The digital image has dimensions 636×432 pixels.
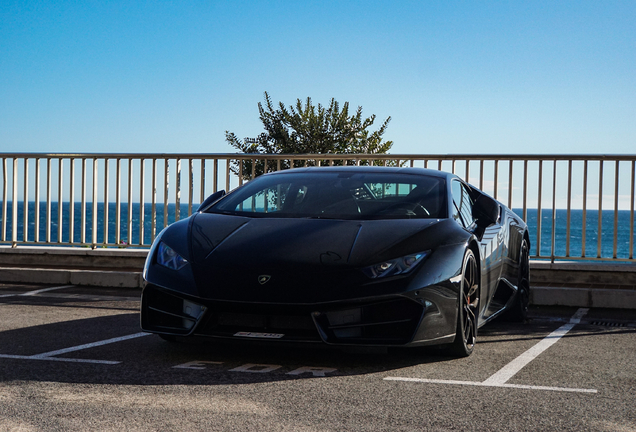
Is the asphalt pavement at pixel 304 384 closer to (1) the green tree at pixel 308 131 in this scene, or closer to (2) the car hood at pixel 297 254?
(2) the car hood at pixel 297 254

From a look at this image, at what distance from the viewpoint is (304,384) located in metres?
3.79

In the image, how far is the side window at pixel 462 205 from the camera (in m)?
Result: 5.09

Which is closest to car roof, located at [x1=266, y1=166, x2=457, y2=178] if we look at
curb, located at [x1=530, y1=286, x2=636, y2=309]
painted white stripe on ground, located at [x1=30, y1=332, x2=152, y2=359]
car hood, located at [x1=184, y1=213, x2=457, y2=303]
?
car hood, located at [x1=184, y1=213, x2=457, y2=303]

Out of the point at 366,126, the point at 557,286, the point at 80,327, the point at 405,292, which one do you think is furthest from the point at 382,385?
the point at 366,126

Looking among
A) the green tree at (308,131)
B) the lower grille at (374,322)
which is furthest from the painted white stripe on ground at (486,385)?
the green tree at (308,131)

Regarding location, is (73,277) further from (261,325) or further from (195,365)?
(261,325)

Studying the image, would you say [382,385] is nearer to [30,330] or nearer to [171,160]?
[30,330]

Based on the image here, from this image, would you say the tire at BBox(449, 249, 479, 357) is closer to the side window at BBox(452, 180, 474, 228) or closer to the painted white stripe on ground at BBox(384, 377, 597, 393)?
the side window at BBox(452, 180, 474, 228)

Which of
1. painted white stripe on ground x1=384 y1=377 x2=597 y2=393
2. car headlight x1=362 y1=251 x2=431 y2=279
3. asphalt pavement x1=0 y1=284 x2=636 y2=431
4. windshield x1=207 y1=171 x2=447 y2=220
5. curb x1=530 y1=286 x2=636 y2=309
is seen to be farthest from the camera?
curb x1=530 y1=286 x2=636 y2=309

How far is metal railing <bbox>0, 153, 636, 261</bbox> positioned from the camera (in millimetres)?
8055

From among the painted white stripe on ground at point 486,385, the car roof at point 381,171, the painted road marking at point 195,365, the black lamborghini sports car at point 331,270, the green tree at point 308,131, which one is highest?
the green tree at point 308,131

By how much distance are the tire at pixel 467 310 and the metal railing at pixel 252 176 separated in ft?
10.6

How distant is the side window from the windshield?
0.39 ft

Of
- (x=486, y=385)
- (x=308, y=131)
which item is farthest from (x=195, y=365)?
(x=308, y=131)
